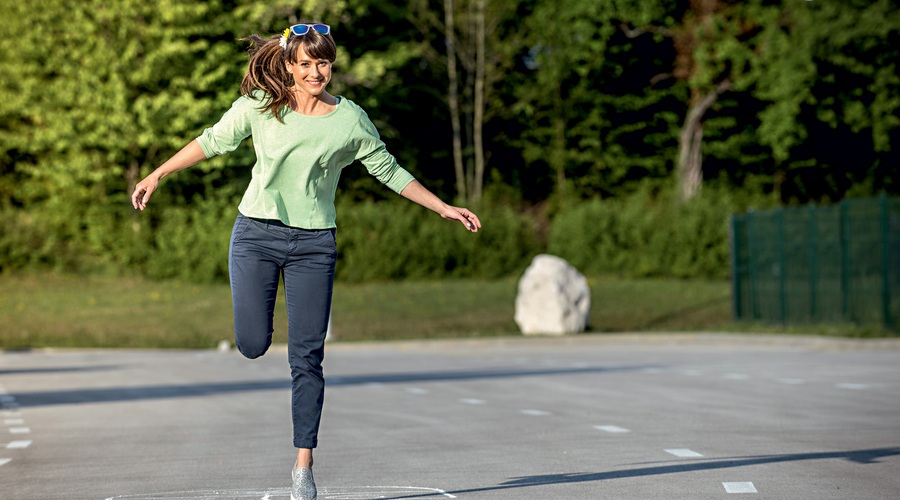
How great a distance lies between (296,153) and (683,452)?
3733 mm

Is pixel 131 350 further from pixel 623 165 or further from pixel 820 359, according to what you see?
pixel 623 165

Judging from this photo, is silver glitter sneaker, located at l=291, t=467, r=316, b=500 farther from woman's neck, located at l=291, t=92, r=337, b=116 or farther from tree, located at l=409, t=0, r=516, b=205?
tree, located at l=409, t=0, r=516, b=205

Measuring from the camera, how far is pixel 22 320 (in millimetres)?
36406

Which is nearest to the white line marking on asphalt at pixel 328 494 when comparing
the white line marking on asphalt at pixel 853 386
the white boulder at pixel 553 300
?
the white line marking on asphalt at pixel 853 386

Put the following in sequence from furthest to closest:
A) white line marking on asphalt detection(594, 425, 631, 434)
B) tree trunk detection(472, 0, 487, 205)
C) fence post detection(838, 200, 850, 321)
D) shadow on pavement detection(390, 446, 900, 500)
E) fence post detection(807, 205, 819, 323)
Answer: tree trunk detection(472, 0, 487, 205) < fence post detection(807, 205, 819, 323) < fence post detection(838, 200, 850, 321) < white line marking on asphalt detection(594, 425, 631, 434) < shadow on pavement detection(390, 446, 900, 500)

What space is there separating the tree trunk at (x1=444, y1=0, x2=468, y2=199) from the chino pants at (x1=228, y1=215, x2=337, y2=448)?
4176 centimetres

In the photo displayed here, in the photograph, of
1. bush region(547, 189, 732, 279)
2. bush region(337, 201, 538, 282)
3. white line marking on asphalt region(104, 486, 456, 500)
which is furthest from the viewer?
bush region(547, 189, 732, 279)

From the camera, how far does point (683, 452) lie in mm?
9367

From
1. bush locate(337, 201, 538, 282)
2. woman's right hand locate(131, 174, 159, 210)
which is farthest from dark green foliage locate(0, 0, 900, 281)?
woman's right hand locate(131, 174, 159, 210)

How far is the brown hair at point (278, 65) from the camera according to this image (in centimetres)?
671

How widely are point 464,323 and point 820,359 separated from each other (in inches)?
512

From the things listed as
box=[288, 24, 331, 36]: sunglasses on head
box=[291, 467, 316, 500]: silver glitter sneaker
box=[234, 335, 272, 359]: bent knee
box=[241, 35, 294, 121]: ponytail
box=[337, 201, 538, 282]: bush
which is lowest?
box=[291, 467, 316, 500]: silver glitter sneaker

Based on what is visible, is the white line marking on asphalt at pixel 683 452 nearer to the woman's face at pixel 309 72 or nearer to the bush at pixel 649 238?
the woman's face at pixel 309 72

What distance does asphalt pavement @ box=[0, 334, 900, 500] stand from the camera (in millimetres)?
7953
